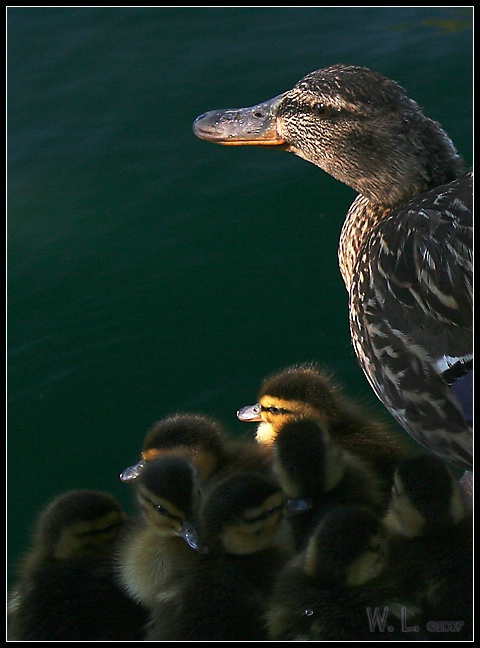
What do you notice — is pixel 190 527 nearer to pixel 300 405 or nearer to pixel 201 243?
pixel 300 405

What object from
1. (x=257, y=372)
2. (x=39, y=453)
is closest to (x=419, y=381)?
(x=257, y=372)

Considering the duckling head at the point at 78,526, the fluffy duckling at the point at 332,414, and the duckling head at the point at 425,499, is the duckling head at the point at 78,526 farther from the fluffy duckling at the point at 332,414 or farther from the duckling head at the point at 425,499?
the duckling head at the point at 425,499

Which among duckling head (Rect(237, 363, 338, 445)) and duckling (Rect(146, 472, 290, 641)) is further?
duckling head (Rect(237, 363, 338, 445))

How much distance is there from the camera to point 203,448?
11.0 ft

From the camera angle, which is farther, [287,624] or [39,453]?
[39,453]

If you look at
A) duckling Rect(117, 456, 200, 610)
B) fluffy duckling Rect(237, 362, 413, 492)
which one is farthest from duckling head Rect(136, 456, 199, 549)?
fluffy duckling Rect(237, 362, 413, 492)

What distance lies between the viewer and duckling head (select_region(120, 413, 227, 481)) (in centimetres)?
333

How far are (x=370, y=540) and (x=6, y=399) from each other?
2.06 meters

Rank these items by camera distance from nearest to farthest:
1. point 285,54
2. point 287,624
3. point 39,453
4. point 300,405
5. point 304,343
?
point 287,624 < point 300,405 < point 39,453 < point 304,343 < point 285,54

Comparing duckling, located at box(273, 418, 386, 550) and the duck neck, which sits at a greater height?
the duck neck

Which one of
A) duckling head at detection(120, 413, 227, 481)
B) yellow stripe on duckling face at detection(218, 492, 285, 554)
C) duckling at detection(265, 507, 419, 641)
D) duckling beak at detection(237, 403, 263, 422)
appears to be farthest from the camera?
duckling beak at detection(237, 403, 263, 422)

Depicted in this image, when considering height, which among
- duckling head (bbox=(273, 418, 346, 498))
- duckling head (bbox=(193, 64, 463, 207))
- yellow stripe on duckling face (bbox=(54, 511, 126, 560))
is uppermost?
duckling head (bbox=(193, 64, 463, 207))

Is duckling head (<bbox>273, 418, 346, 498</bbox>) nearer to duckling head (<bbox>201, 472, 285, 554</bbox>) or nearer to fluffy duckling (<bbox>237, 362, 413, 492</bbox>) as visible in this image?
duckling head (<bbox>201, 472, 285, 554</bbox>)

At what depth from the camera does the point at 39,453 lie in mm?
4109
